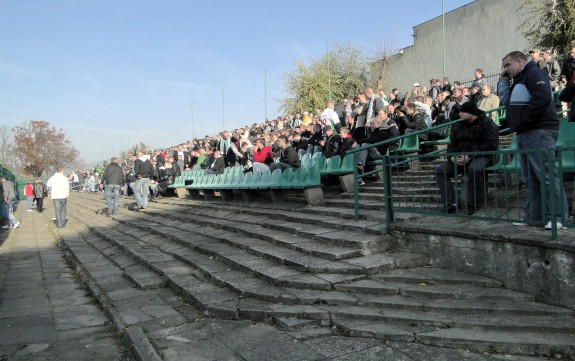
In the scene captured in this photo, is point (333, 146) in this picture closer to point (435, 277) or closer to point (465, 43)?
point (435, 277)

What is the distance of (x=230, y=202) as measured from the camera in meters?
12.2

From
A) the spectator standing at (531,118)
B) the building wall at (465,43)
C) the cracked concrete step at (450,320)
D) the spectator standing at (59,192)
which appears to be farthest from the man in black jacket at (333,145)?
the building wall at (465,43)

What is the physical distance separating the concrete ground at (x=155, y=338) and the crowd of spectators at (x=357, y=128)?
454 cm

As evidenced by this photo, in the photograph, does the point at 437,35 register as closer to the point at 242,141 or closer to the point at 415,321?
the point at 242,141

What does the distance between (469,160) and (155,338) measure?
3.83 m

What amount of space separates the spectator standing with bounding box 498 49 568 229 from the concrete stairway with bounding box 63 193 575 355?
936mm

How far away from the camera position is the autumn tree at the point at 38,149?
4838cm

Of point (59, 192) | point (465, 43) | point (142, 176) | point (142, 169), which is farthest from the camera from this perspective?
point (465, 43)

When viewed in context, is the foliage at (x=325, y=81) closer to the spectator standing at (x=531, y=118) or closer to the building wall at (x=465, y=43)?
the building wall at (x=465, y=43)

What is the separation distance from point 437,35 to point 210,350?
2560cm

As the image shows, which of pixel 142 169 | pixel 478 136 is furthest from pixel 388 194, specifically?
pixel 142 169

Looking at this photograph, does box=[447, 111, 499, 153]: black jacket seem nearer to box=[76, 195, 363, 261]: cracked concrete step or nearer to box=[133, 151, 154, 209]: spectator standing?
box=[76, 195, 363, 261]: cracked concrete step

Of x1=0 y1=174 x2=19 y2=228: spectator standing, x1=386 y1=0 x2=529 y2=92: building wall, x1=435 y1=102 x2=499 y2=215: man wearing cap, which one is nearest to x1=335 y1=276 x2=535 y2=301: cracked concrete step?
x1=435 y1=102 x2=499 y2=215: man wearing cap

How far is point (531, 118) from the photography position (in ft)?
14.8
